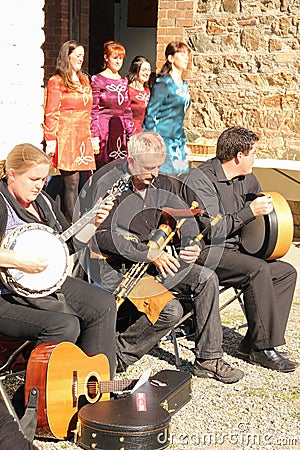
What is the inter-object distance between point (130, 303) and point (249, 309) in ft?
2.19

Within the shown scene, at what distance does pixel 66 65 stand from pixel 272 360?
2.97 m

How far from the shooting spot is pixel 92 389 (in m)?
3.83

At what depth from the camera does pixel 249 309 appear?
4.75m

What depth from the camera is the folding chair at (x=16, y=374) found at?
11.4 ft

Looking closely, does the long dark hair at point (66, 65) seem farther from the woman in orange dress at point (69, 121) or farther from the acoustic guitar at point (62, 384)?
the acoustic guitar at point (62, 384)

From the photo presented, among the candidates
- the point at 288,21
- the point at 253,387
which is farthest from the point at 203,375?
the point at 288,21

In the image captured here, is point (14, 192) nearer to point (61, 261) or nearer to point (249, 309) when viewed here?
point (61, 261)

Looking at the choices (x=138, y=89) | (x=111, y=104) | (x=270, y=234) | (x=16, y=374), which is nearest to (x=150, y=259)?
(x=270, y=234)

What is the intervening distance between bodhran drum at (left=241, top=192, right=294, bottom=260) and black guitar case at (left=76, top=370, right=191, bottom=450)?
4.32 feet

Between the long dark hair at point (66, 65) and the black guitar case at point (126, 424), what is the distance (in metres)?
3.37

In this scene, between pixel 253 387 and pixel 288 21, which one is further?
pixel 288 21

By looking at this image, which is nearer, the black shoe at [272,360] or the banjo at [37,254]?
the banjo at [37,254]

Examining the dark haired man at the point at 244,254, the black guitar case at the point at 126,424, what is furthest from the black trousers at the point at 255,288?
the black guitar case at the point at 126,424

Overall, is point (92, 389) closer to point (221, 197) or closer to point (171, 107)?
point (221, 197)
